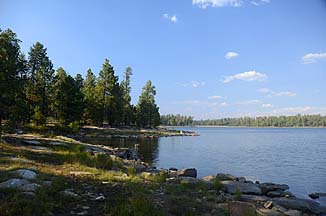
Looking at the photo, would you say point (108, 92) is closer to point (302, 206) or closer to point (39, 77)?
point (39, 77)

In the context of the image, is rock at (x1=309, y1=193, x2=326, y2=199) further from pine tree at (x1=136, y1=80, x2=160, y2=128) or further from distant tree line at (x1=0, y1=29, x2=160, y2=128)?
pine tree at (x1=136, y1=80, x2=160, y2=128)

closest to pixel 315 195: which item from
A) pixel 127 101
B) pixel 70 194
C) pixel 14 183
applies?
pixel 70 194

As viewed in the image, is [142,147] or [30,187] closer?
[30,187]

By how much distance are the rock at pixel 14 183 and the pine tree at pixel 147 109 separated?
9311 cm

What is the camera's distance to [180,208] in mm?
9250

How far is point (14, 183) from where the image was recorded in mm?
9812

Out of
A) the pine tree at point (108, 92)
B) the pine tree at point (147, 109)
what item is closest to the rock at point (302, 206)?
the pine tree at point (108, 92)

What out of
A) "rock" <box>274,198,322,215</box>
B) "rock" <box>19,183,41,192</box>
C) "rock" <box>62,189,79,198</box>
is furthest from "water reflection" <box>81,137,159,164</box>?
"rock" <box>19,183,41,192</box>

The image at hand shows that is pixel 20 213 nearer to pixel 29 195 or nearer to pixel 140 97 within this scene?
pixel 29 195

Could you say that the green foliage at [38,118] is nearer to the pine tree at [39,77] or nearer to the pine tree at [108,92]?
the pine tree at [39,77]

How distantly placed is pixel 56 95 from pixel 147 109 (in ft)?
164

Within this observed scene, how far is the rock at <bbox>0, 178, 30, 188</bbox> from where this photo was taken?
9534 millimetres

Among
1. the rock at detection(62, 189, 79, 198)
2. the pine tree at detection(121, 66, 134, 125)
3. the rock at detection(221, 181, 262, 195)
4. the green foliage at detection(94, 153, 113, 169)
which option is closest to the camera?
the rock at detection(62, 189, 79, 198)

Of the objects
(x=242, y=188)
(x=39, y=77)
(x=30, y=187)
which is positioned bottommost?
(x=242, y=188)
